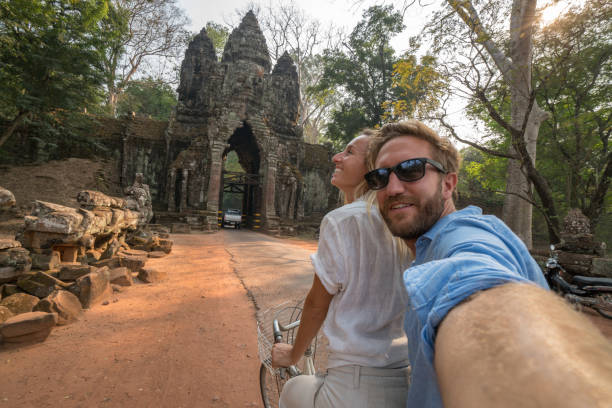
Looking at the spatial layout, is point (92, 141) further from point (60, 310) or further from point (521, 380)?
point (521, 380)

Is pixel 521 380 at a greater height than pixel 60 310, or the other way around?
pixel 521 380

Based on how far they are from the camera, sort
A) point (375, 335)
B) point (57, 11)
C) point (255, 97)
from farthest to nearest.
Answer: point (255, 97)
point (57, 11)
point (375, 335)

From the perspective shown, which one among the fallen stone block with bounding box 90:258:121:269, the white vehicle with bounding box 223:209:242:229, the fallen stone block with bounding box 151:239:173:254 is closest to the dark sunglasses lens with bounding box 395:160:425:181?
the fallen stone block with bounding box 90:258:121:269

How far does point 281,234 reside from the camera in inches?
630

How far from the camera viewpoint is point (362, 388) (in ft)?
3.43

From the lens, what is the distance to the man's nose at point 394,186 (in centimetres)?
108

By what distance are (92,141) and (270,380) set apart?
19.0 meters

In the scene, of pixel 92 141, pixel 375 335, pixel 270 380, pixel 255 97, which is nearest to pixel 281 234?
pixel 255 97

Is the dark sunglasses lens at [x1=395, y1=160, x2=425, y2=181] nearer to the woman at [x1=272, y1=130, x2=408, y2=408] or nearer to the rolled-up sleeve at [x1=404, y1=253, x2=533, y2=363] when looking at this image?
the woman at [x1=272, y1=130, x2=408, y2=408]

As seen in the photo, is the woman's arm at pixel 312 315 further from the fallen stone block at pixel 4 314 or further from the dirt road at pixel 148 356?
the fallen stone block at pixel 4 314

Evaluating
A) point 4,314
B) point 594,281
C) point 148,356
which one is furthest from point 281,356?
point 594,281

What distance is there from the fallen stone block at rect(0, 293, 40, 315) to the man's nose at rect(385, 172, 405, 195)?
4.02 m

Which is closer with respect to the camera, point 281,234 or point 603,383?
point 603,383

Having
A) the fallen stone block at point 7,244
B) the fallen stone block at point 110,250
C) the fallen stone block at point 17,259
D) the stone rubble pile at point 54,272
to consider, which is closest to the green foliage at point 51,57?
the fallen stone block at point 110,250
